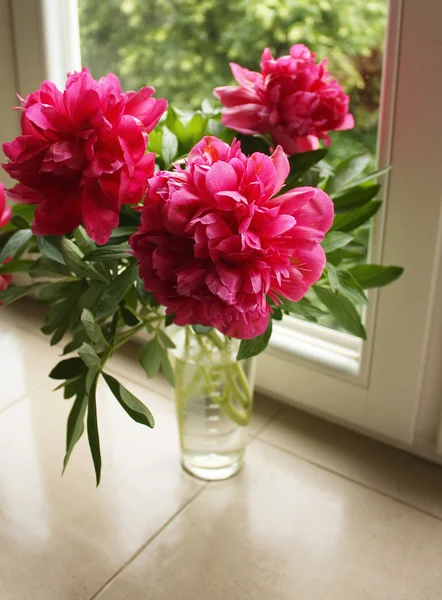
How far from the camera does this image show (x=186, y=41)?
3.54 ft

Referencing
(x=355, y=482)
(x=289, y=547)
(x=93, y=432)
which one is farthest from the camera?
(x=355, y=482)

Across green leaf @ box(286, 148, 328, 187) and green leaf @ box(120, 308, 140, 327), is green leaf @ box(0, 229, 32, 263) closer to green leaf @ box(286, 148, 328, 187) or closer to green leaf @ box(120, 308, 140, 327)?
green leaf @ box(120, 308, 140, 327)

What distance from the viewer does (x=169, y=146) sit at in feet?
2.34

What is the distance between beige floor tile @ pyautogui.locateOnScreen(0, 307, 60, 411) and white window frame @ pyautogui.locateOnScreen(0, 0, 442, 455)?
39cm

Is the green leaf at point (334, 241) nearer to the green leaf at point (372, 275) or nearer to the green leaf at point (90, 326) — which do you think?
the green leaf at point (372, 275)

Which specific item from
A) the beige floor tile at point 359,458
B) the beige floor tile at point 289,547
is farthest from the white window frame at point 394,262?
the beige floor tile at point 289,547

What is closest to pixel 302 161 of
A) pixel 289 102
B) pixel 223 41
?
pixel 289 102

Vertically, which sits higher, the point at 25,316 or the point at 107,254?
the point at 107,254

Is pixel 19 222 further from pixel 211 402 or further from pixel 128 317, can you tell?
pixel 211 402

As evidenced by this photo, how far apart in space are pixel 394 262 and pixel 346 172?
0.52 feet

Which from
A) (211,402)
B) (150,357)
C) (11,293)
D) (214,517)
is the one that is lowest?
(214,517)

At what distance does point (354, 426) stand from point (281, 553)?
10.9 inches

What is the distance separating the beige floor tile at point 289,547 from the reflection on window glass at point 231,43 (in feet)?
0.86

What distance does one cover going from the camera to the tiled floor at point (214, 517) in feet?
2.62
